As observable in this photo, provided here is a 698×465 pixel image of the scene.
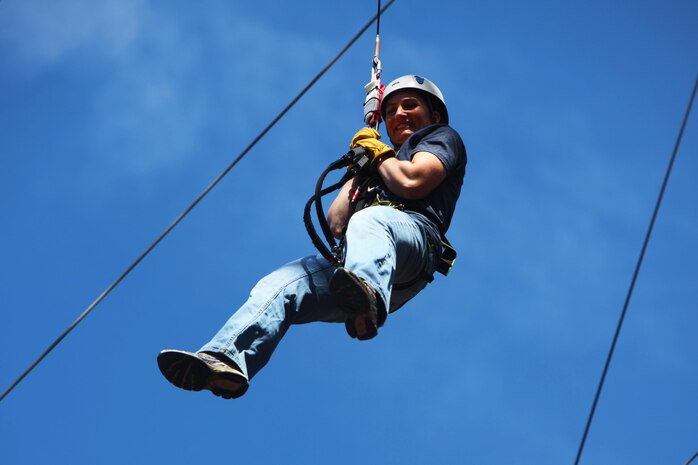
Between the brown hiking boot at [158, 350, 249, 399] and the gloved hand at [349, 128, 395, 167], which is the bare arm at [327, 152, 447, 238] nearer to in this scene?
the gloved hand at [349, 128, 395, 167]

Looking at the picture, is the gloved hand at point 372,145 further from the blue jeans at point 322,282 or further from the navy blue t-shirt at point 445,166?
the blue jeans at point 322,282

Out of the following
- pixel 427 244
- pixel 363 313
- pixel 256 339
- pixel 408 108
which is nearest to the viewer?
pixel 363 313

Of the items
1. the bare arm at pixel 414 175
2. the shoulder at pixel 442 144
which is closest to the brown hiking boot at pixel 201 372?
the bare arm at pixel 414 175

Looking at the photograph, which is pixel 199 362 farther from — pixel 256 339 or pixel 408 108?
pixel 408 108

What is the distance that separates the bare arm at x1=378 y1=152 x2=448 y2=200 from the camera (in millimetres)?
5488

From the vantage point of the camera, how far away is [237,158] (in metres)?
5.64

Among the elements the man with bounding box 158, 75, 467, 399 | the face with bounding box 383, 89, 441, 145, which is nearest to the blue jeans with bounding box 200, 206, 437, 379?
the man with bounding box 158, 75, 467, 399

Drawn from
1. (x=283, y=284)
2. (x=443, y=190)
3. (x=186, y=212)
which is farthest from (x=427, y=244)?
(x=186, y=212)

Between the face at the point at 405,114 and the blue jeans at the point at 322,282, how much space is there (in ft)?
2.85

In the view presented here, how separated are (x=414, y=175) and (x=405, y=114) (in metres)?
0.87

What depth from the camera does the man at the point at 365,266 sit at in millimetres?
4914

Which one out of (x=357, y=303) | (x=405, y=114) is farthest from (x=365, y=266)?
(x=405, y=114)

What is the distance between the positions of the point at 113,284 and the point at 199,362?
1.68 ft

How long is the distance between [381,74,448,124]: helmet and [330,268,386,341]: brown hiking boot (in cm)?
178
